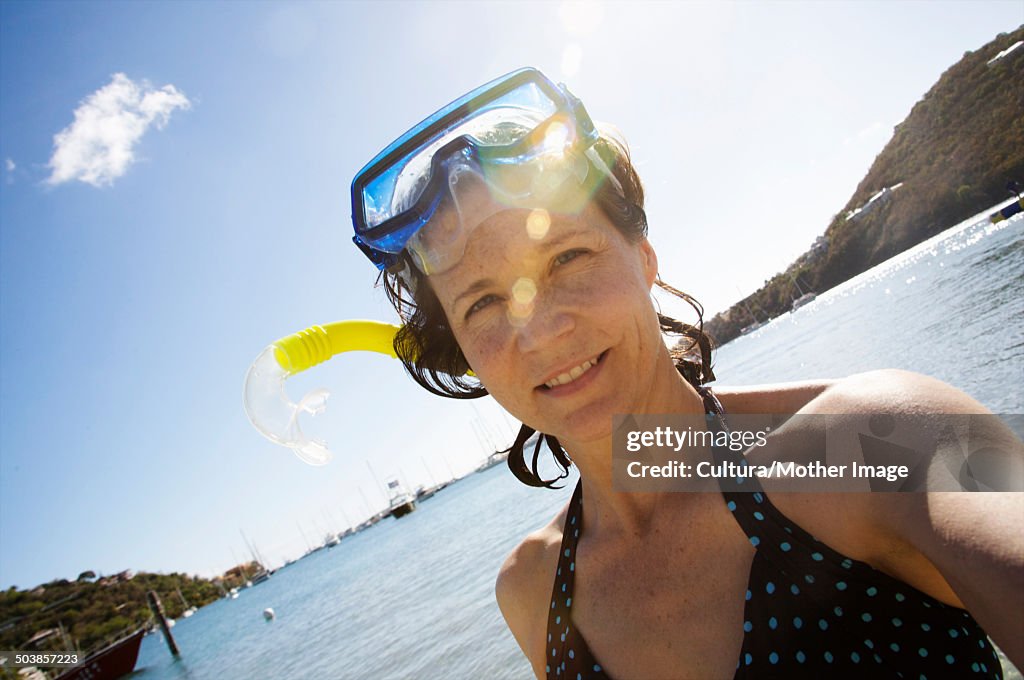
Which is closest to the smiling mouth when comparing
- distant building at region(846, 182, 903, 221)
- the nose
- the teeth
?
the teeth

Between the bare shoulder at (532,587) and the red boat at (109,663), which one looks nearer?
the bare shoulder at (532,587)

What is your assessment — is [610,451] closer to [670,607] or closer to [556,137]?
[670,607]

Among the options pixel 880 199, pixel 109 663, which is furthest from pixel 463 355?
pixel 880 199

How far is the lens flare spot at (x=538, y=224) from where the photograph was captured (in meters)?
1.48

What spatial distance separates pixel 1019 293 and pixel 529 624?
49.3 feet

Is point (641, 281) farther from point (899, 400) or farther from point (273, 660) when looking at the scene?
point (273, 660)

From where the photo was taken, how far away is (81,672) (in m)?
31.1

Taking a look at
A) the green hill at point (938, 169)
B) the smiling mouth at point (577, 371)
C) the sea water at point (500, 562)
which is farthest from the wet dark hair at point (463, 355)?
the green hill at point (938, 169)

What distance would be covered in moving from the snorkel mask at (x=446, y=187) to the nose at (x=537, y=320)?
0.91 feet

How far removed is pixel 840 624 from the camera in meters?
1.17

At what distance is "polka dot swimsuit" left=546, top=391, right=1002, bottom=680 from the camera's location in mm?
1146

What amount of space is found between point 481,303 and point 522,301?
158mm

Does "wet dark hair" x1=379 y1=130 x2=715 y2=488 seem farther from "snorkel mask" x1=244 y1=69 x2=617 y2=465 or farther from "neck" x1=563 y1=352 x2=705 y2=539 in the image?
"neck" x1=563 y1=352 x2=705 y2=539

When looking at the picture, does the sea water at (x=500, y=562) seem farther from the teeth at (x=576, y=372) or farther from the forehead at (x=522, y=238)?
the forehead at (x=522, y=238)
